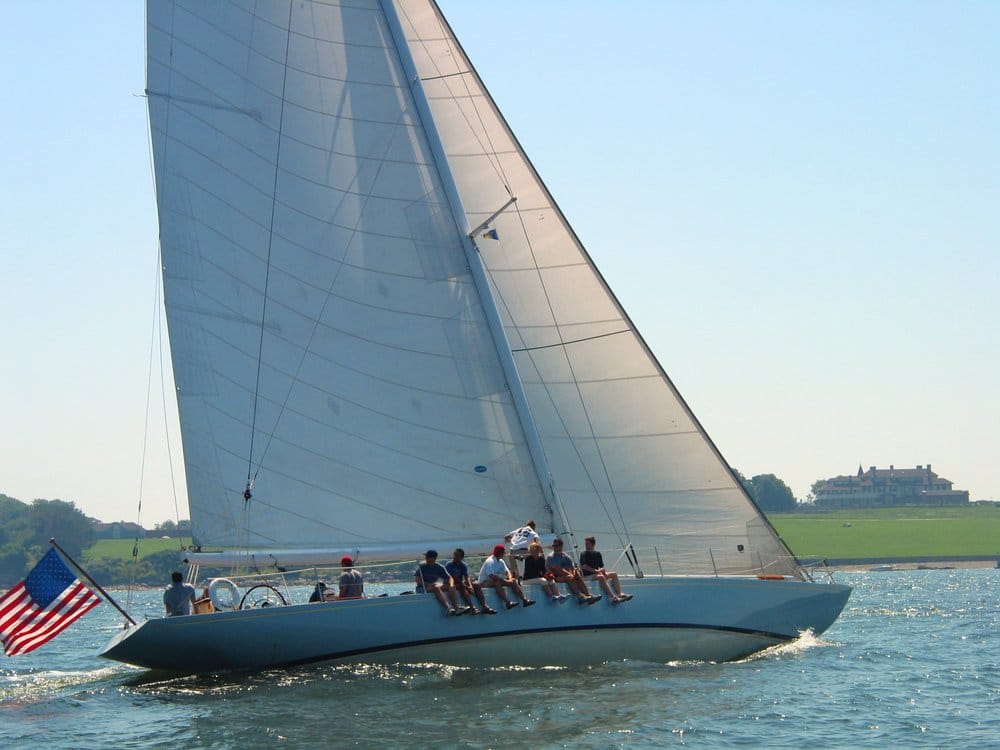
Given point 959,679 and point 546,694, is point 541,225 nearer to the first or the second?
point 546,694

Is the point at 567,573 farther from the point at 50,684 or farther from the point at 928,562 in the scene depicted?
the point at 928,562

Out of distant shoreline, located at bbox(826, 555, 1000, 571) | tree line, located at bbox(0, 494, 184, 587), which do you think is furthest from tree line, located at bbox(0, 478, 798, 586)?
distant shoreline, located at bbox(826, 555, 1000, 571)

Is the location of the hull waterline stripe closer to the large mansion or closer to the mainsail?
the mainsail

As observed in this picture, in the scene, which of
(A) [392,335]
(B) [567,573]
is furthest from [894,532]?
(B) [567,573]

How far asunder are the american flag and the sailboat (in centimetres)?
184

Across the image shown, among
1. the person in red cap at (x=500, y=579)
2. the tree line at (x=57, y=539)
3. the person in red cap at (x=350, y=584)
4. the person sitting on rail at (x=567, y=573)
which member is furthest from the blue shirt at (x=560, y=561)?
the tree line at (x=57, y=539)

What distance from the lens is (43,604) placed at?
1839 cm

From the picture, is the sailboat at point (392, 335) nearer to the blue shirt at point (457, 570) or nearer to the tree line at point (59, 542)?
the blue shirt at point (457, 570)

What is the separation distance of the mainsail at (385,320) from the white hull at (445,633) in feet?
4.94

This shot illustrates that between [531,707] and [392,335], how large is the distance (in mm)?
6631

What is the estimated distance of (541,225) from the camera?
21.0m

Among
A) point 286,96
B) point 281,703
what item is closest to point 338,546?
point 281,703

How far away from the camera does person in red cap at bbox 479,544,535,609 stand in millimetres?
17750

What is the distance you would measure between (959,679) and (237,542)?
1077 cm
